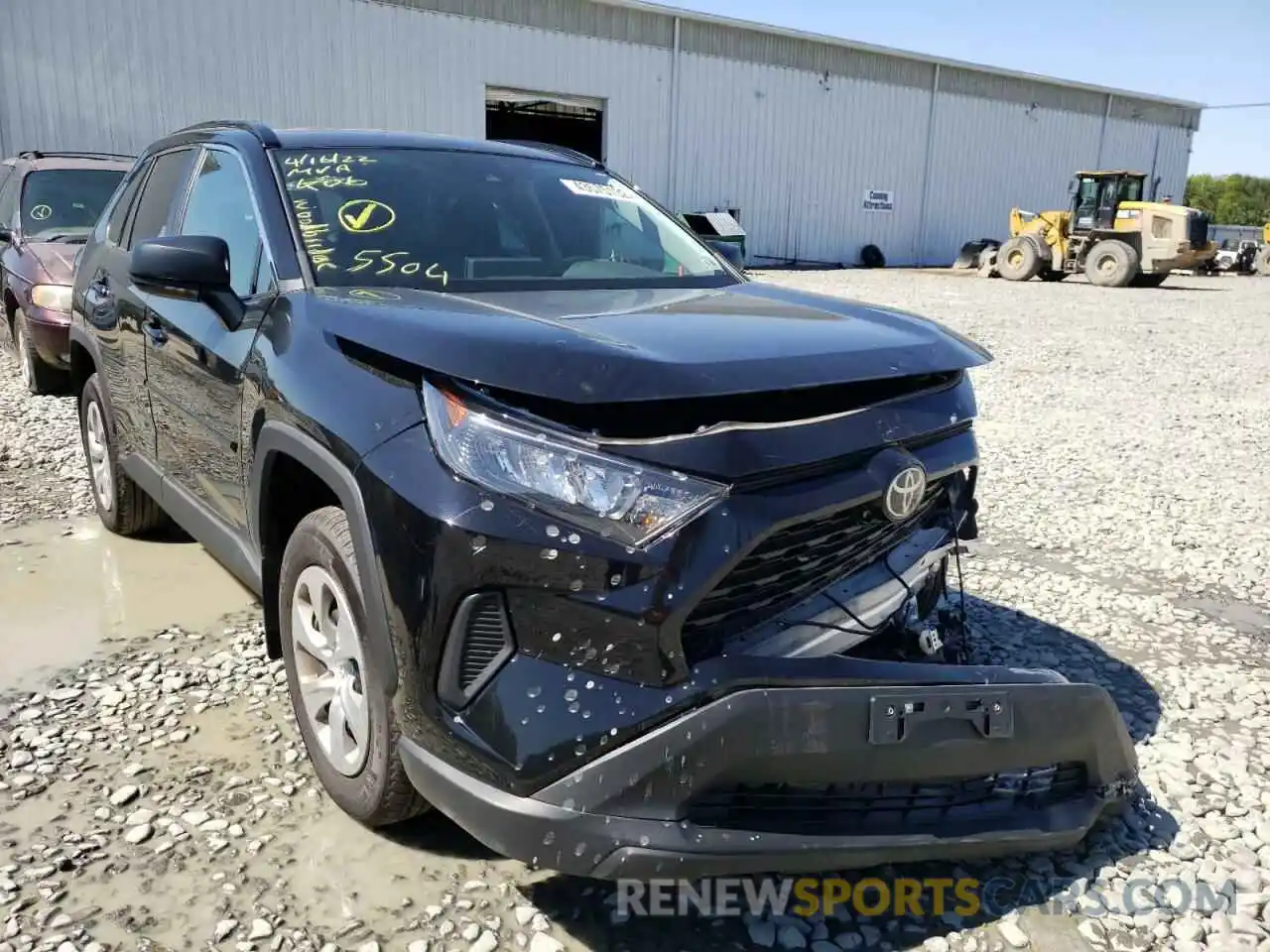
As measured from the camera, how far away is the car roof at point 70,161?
26.7ft

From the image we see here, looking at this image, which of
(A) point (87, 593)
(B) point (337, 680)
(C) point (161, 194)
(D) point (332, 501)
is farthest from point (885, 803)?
(C) point (161, 194)

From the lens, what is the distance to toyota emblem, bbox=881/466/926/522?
211 cm

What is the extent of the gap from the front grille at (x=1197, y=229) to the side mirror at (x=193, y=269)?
78.5 ft

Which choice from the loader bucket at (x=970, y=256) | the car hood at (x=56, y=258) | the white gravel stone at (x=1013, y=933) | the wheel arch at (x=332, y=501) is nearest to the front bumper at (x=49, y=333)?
the car hood at (x=56, y=258)

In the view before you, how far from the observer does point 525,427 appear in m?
1.90

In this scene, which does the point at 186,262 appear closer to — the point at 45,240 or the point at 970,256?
the point at 45,240

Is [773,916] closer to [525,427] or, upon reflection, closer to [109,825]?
[525,427]

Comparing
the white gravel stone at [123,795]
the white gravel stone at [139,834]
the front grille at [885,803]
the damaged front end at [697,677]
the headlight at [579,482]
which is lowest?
the white gravel stone at [123,795]

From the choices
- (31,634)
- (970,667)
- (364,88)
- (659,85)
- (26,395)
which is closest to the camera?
(970,667)

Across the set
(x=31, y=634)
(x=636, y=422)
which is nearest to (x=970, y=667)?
(x=636, y=422)

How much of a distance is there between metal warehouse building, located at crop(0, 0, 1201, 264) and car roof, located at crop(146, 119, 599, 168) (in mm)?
16952

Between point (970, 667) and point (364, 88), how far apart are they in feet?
70.3

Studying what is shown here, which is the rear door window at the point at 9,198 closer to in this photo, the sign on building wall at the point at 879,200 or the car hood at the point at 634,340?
the car hood at the point at 634,340

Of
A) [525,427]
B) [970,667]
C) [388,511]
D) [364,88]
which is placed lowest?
[970,667]
